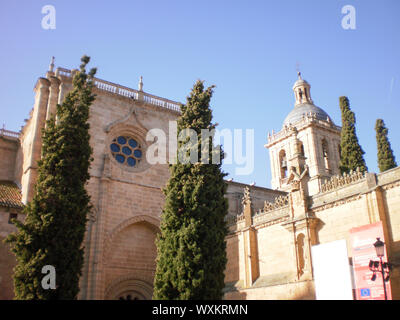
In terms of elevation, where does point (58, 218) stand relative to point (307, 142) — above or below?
below

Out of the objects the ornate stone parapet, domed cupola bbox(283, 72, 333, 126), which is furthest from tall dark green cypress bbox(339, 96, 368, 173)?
domed cupola bbox(283, 72, 333, 126)

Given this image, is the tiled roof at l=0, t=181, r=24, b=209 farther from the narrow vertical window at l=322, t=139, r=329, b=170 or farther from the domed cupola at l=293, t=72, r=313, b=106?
the domed cupola at l=293, t=72, r=313, b=106

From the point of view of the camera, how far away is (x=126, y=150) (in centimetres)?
2198

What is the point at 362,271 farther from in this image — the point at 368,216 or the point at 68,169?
the point at 68,169

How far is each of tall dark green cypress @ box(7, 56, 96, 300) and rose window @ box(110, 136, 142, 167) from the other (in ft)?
23.1

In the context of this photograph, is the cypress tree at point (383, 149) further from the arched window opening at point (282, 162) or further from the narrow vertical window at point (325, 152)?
the arched window opening at point (282, 162)

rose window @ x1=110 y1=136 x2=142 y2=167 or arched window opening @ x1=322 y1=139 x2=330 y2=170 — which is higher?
arched window opening @ x1=322 y1=139 x2=330 y2=170

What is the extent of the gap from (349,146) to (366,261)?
12929mm

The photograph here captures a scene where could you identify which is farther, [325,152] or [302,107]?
[302,107]

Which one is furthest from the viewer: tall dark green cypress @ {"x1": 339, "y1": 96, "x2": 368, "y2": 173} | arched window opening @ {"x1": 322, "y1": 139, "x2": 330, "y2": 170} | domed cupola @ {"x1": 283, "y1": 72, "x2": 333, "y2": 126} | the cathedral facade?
domed cupola @ {"x1": 283, "y1": 72, "x2": 333, "y2": 126}

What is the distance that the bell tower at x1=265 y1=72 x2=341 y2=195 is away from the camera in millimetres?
37812

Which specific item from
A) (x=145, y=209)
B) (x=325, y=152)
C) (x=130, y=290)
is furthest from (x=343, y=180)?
(x=325, y=152)

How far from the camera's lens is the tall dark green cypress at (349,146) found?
21.9m

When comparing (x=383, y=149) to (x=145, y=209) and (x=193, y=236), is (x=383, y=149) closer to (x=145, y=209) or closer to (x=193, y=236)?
(x=145, y=209)
